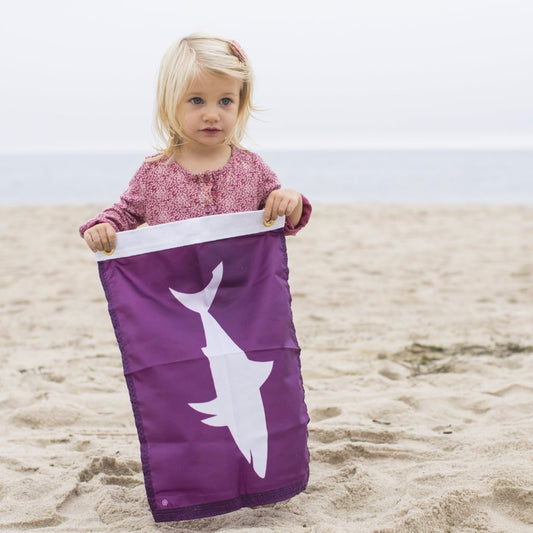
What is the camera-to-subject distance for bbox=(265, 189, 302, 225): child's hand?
6.71 feet

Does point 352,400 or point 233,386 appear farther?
point 352,400

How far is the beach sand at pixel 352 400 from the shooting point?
2.11m

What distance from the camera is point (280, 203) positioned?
6.71ft

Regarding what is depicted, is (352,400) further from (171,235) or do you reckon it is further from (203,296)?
(171,235)

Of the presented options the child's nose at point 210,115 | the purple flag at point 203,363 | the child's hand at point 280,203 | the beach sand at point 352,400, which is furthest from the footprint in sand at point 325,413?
the child's nose at point 210,115

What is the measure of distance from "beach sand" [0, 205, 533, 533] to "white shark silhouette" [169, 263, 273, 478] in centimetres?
23

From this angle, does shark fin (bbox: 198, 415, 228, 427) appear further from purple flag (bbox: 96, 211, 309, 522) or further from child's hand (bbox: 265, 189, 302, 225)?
child's hand (bbox: 265, 189, 302, 225)

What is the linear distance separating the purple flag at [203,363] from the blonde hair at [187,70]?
29cm

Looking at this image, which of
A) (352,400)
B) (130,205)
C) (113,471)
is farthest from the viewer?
(352,400)

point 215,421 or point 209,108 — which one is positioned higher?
point 209,108

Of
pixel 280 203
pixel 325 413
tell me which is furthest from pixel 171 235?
pixel 325 413

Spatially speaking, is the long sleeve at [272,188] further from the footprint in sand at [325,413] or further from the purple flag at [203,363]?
the footprint in sand at [325,413]

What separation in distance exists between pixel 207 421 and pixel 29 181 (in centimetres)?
2440

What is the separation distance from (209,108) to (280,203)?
1.09 feet
